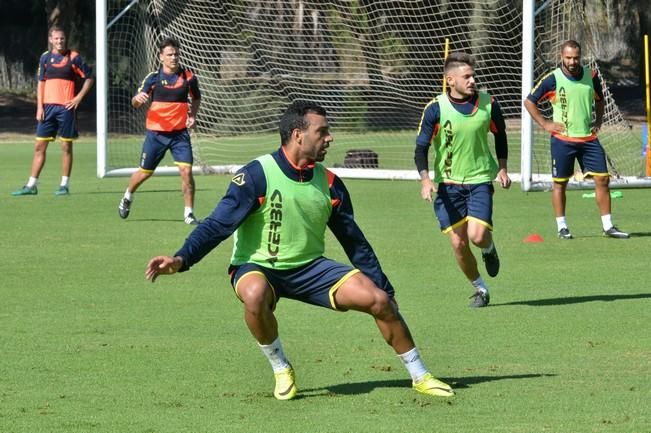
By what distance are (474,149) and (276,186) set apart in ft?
12.5

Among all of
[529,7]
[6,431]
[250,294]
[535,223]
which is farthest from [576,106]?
[6,431]

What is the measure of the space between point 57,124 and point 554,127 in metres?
8.56

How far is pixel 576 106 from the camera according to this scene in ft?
49.3

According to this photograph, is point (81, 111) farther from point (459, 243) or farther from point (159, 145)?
point (459, 243)

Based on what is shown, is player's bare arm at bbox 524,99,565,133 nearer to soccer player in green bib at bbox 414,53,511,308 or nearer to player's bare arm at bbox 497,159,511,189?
player's bare arm at bbox 497,159,511,189

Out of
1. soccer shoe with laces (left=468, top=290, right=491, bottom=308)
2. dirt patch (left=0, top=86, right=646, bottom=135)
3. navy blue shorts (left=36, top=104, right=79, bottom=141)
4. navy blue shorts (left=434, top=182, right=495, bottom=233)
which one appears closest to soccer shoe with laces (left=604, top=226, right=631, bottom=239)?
navy blue shorts (left=434, top=182, right=495, bottom=233)

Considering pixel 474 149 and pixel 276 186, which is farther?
pixel 474 149

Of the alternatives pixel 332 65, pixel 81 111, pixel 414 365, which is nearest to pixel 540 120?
pixel 414 365

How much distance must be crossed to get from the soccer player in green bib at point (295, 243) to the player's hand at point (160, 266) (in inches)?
Answer: 10.6

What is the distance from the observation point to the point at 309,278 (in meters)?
7.38

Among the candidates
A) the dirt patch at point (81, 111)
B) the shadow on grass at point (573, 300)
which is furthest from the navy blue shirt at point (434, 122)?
the dirt patch at point (81, 111)

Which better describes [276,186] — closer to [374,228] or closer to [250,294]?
[250,294]

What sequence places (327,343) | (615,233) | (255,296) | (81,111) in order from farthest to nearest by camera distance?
(81,111) < (615,233) < (327,343) < (255,296)

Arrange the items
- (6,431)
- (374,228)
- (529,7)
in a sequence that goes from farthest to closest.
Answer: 1. (529,7)
2. (374,228)
3. (6,431)
